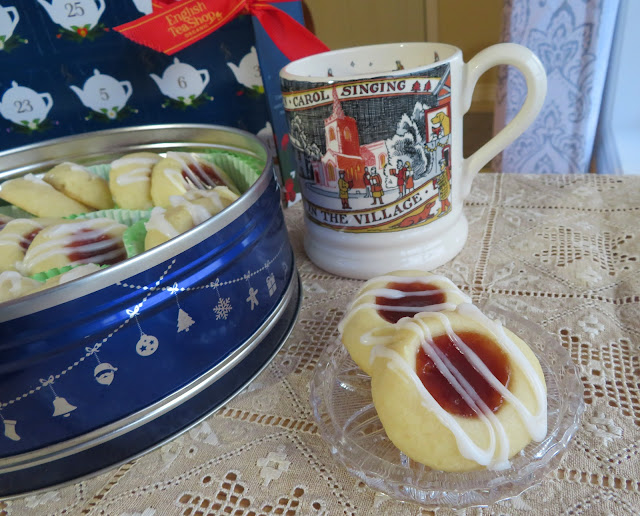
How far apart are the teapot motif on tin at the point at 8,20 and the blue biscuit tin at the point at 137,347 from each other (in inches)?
16.2

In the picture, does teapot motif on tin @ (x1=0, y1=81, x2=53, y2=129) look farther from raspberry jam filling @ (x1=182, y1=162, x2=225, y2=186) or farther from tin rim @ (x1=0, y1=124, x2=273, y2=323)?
raspberry jam filling @ (x1=182, y1=162, x2=225, y2=186)

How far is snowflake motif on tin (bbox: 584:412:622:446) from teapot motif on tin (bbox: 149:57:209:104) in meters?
0.61

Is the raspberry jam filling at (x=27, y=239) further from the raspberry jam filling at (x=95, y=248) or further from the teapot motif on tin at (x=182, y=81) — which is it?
the teapot motif on tin at (x=182, y=81)

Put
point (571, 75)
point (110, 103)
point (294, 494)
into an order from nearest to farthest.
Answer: point (294, 494), point (110, 103), point (571, 75)

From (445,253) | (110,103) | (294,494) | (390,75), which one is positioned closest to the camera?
(294,494)

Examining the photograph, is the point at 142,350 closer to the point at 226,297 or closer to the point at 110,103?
the point at 226,297

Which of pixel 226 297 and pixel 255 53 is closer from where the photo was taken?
pixel 226 297

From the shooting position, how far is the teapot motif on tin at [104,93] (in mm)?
685

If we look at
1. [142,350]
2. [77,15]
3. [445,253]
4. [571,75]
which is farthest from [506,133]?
[571,75]

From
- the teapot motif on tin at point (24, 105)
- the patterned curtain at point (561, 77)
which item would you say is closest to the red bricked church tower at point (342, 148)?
the teapot motif on tin at point (24, 105)

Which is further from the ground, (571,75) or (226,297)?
(226,297)

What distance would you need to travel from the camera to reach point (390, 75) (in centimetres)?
48

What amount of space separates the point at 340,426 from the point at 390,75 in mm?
327

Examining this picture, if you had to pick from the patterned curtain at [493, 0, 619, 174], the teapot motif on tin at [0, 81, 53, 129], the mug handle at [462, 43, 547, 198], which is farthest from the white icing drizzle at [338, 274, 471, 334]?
the patterned curtain at [493, 0, 619, 174]
